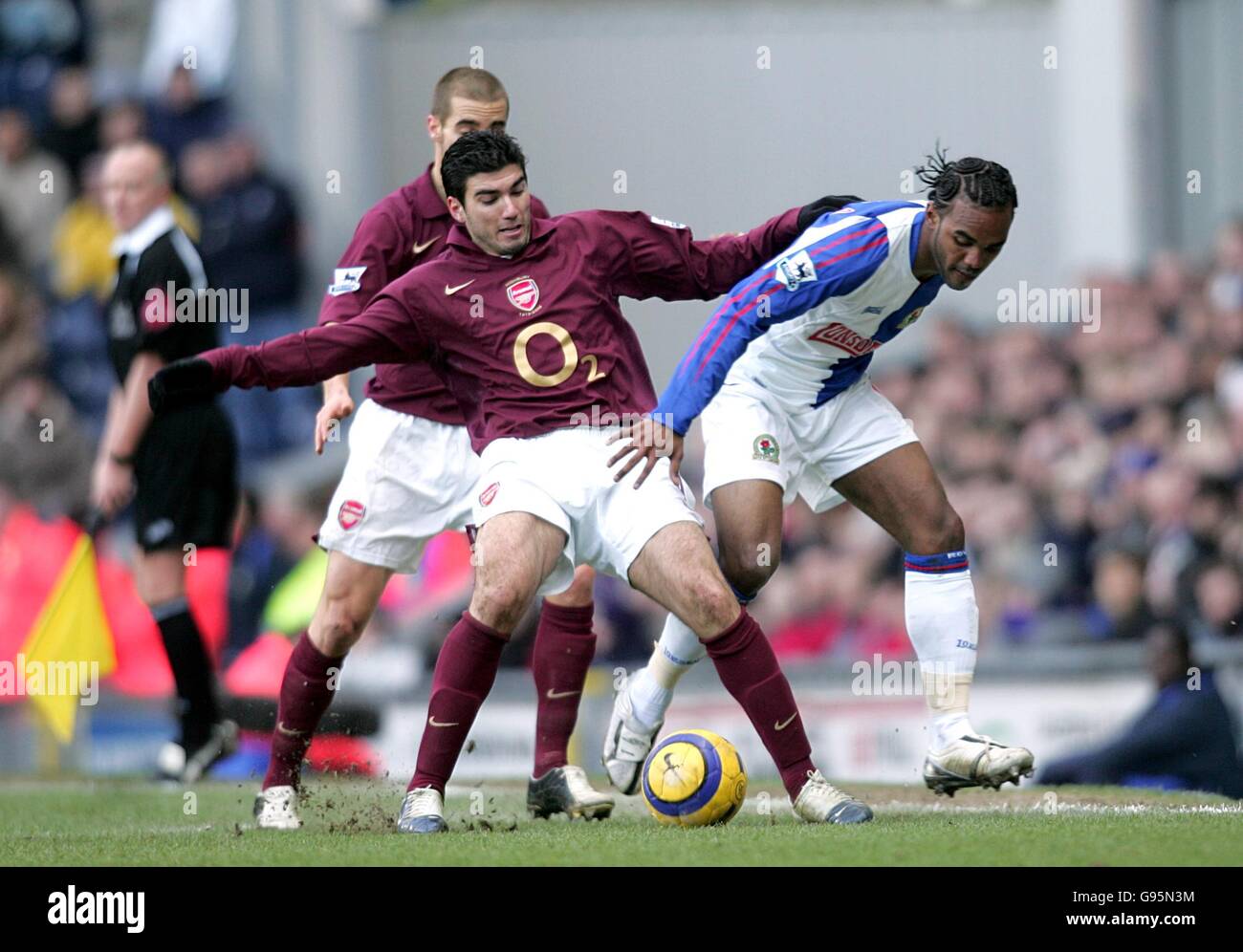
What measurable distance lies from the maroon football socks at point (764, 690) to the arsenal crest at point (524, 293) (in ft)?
4.18

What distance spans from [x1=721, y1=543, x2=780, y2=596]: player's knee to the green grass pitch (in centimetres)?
84

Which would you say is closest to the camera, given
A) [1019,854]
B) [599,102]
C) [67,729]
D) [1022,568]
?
[1019,854]

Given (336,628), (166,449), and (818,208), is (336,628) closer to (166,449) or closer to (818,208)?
(818,208)

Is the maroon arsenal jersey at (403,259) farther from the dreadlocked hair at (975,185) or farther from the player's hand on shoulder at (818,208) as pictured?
the dreadlocked hair at (975,185)

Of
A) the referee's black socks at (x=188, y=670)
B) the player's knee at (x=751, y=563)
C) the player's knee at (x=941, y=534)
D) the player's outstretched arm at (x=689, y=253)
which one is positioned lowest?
the referee's black socks at (x=188, y=670)

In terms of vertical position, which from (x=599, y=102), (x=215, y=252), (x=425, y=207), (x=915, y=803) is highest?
(x=599, y=102)

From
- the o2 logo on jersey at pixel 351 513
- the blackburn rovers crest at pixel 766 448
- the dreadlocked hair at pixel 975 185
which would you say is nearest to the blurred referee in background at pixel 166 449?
the o2 logo on jersey at pixel 351 513

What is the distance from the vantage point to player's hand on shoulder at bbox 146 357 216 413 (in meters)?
6.59

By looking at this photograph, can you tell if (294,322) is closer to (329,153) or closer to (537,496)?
(329,153)

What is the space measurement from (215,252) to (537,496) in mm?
10624

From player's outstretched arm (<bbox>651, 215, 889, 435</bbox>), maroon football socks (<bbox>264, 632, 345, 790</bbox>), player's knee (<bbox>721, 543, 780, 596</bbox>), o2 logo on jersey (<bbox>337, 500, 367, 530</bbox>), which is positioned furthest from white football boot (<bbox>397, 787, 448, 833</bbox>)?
player's outstretched arm (<bbox>651, 215, 889, 435</bbox>)

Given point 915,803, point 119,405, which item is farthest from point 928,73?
point 915,803

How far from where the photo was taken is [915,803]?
7.77m

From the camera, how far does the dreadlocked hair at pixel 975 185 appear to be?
22.2ft
